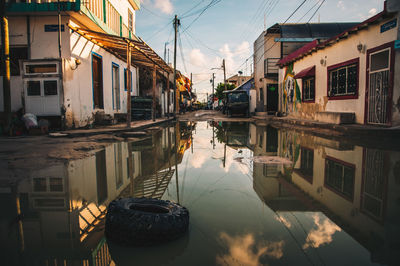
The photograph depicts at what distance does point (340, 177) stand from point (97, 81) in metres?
13.3

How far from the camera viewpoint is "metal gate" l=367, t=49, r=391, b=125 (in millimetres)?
9688

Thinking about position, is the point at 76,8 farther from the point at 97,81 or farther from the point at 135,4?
the point at 135,4

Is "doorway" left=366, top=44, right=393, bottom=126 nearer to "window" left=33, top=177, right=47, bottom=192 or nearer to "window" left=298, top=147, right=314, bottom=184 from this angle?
"window" left=298, top=147, right=314, bottom=184

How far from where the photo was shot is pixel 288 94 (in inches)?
801

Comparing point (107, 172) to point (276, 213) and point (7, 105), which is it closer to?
point (276, 213)

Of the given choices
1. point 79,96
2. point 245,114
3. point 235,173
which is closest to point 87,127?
point 79,96

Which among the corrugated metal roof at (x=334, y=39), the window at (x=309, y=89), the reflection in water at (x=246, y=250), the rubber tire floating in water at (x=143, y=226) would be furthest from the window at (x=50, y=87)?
the window at (x=309, y=89)

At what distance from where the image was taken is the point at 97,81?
14.3m

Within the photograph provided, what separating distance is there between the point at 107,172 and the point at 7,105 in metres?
7.70

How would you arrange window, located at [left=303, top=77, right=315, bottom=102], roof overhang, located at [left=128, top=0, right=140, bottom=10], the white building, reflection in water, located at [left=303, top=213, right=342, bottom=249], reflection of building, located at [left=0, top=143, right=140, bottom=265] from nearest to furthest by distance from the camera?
reflection of building, located at [left=0, top=143, right=140, bottom=265], reflection in water, located at [left=303, top=213, right=342, bottom=249], the white building, window, located at [left=303, top=77, right=315, bottom=102], roof overhang, located at [left=128, top=0, right=140, bottom=10]

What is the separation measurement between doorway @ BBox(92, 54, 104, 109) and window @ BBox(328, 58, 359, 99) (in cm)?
1219

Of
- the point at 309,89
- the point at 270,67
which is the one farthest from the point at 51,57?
the point at 270,67

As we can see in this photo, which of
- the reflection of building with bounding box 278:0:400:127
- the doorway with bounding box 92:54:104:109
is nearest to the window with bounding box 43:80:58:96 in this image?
the doorway with bounding box 92:54:104:109

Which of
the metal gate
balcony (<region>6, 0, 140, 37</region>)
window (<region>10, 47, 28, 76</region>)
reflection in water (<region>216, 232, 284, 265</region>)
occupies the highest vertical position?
balcony (<region>6, 0, 140, 37</region>)
